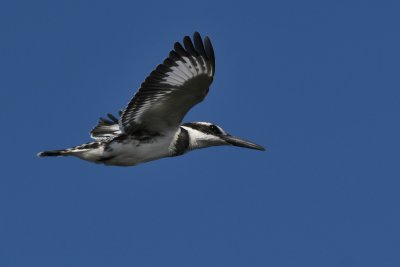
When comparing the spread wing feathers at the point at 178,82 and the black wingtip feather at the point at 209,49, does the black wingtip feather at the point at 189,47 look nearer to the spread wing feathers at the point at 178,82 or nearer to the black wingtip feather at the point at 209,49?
the spread wing feathers at the point at 178,82

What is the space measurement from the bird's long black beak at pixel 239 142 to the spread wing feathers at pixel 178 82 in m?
1.63

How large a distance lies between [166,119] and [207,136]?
1.08 m

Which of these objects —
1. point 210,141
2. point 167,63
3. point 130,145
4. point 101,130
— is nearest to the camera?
point 167,63

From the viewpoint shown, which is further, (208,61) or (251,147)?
(251,147)

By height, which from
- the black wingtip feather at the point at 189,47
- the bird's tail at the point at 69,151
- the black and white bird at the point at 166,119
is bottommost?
the bird's tail at the point at 69,151

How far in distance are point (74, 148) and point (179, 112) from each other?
1.72 metres

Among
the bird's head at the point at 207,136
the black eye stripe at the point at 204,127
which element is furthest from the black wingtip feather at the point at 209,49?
the black eye stripe at the point at 204,127

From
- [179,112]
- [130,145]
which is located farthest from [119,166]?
[179,112]

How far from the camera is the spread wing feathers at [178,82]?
39.2 ft

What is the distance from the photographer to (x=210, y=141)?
1360cm

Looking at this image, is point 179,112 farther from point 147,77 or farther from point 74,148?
point 74,148

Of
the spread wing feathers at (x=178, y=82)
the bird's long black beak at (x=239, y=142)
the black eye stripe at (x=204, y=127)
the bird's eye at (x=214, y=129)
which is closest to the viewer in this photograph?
the spread wing feathers at (x=178, y=82)

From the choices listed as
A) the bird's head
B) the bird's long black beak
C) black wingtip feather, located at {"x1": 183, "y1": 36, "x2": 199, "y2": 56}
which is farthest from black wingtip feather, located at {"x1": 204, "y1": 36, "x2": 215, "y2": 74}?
the bird's long black beak

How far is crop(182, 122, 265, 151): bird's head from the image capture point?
1339 cm
